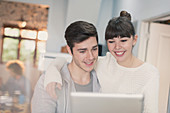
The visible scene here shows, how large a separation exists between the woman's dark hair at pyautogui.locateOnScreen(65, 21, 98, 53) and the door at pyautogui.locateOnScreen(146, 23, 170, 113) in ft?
4.40

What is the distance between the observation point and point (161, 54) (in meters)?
2.30

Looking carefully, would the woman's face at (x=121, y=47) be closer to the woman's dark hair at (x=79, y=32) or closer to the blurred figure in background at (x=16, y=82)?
the woman's dark hair at (x=79, y=32)

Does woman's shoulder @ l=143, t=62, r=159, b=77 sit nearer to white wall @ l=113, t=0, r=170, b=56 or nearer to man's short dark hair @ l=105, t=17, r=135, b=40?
man's short dark hair @ l=105, t=17, r=135, b=40

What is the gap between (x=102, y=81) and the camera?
1394mm

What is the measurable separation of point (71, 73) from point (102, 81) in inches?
8.4

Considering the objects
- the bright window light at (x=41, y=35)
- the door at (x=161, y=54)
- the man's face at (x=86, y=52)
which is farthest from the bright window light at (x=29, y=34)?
the man's face at (x=86, y=52)

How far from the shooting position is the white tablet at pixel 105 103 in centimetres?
82

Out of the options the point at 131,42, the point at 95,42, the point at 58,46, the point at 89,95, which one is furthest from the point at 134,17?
the point at 58,46

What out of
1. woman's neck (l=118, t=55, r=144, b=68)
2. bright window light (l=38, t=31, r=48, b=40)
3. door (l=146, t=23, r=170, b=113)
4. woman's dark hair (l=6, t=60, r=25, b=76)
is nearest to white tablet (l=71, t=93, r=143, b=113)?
woman's neck (l=118, t=55, r=144, b=68)

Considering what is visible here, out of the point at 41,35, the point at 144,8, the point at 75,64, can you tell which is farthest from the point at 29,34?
the point at 75,64

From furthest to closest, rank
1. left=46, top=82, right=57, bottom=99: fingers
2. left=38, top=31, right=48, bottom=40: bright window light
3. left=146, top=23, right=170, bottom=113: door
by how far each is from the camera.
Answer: left=38, top=31, right=48, bottom=40: bright window light, left=146, top=23, right=170, bottom=113: door, left=46, top=82, right=57, bottom=99: fingers

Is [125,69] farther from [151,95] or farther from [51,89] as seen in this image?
[51,89]

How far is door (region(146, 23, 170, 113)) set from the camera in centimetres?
225

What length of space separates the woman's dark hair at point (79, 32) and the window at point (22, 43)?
472 cm
